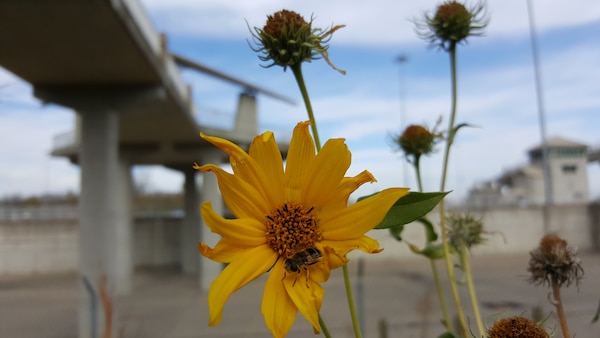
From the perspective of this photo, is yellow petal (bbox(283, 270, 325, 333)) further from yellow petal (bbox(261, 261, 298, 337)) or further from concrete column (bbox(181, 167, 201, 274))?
concrete column (bbox(181, 167, 201, 274))

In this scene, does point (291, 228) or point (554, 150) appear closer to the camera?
point (291, 228)

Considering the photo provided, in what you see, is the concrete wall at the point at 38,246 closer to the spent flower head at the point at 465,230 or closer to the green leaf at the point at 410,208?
the spent flower head at the point at 465,230

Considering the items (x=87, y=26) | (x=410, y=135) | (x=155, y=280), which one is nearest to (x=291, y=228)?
(x=410, y=135)

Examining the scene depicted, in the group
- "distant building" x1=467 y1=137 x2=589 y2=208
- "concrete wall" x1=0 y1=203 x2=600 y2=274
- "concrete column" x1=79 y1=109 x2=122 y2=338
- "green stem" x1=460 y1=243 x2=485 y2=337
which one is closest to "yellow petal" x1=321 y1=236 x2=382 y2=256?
"green stem" x1=460 y1=243 x2=485 y2=337

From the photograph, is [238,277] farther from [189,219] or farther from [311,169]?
[189,219]

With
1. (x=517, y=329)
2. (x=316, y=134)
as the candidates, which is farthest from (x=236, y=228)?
(x=517, y=329)

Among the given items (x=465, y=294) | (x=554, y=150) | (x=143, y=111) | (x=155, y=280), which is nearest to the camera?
(x=465, y=294)
